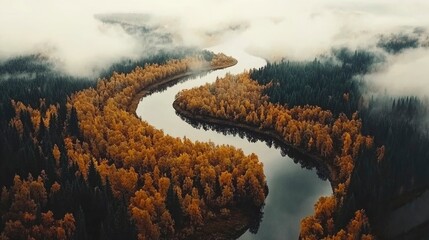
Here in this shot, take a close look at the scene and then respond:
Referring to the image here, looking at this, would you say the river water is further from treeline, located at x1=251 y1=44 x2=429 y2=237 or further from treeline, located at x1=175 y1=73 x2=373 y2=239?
treeline, located at x1=251 y1=44 x2=429 y2=237

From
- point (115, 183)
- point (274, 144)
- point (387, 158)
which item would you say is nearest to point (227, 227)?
point (115, 183)

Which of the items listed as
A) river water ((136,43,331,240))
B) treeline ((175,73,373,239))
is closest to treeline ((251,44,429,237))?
treeline ((175,73,373,239))

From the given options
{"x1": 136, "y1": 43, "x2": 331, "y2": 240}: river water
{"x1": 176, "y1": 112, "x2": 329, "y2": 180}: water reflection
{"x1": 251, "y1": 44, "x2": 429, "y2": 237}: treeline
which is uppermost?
{"x1": 251, "y1": 44, "x2": 429, "y2": 237}: treeline

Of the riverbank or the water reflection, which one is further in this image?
the water reflection

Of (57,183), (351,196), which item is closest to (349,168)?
(351,196)

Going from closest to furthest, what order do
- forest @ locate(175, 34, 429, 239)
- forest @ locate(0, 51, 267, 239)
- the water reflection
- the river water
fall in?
1. forest @ locate(0, 51, 267, 239)
2. forest @ locate(175, 34, 429, 239)
3. the river water
4. the water reflection

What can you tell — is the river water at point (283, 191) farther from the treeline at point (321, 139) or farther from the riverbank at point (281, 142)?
the treeline at point (321, 139)

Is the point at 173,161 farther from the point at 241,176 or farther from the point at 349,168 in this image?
the point at 349,168

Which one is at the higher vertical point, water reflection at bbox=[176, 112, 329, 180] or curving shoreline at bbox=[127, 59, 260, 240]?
curving shoreline at bbox=[127, 59, 260, 240]

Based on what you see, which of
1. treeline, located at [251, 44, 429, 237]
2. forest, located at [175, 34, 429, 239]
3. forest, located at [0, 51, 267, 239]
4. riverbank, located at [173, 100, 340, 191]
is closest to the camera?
forest, located at [0, 51, 267, 239]
